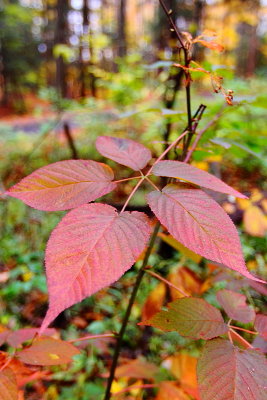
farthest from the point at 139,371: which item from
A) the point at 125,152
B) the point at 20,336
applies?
the point at 125,152

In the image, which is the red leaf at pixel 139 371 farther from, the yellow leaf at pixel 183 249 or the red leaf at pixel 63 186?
the red leaf at pixel 63 186

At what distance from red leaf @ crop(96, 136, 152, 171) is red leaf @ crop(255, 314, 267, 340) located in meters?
0.34

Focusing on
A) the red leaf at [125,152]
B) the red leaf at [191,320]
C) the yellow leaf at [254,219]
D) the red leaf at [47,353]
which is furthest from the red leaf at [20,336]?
the yellow leaf at [254,219]

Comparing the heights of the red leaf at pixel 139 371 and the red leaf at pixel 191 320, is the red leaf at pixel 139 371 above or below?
below

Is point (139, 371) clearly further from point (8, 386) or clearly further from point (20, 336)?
point (8, 386)

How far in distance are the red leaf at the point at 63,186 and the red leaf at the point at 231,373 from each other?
0.92ft

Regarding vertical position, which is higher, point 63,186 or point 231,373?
point 63,186

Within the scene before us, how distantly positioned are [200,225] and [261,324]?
259 millimetres

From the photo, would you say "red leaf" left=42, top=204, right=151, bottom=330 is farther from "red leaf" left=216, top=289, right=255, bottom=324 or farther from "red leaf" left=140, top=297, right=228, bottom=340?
"red leaf" left=216, top=289, right=255, bottom=324

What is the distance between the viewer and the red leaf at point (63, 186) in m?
0.42

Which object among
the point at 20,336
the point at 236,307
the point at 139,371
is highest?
the point at 236,307

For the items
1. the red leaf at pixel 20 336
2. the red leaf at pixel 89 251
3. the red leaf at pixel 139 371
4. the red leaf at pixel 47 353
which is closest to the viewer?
the red leaf at pixel 89 251

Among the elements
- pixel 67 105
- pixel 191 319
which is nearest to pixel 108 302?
pixel 191 319

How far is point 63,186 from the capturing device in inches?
17.4
